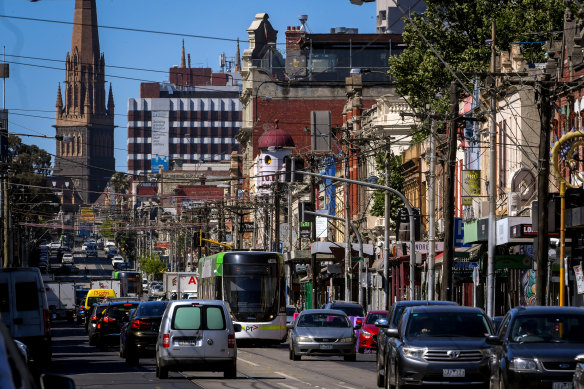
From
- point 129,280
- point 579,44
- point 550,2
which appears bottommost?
point 129,280

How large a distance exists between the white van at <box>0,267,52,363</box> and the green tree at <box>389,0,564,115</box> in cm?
2748

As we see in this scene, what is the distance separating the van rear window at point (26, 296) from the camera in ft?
101

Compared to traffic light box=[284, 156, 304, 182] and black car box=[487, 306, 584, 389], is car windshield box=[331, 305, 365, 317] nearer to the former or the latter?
traffic light box=[284, 156, 304, 182]

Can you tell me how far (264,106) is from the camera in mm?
117812

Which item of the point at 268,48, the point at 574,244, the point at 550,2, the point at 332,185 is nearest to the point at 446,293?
the point at 574,244

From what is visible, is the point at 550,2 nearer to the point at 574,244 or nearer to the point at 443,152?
the point at 443,152

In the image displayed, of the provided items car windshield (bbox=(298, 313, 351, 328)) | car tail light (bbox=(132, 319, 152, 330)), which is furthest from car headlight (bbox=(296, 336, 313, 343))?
car tail light (bbox=(132, 319, 152, 330))

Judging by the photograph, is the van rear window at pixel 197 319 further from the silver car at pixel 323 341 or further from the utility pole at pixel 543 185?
the silver car at pixel 323 341

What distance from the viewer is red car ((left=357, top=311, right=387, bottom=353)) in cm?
3912

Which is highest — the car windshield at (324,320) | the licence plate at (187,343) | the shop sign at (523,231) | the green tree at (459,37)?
the green tree at (459,37)

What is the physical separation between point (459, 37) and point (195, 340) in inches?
1400

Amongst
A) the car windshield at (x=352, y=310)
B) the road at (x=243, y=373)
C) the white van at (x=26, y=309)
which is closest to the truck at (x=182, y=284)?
the car windshield at (x=352, y=310)

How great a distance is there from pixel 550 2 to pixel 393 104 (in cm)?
1879

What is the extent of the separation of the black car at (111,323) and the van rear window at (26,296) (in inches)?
420
